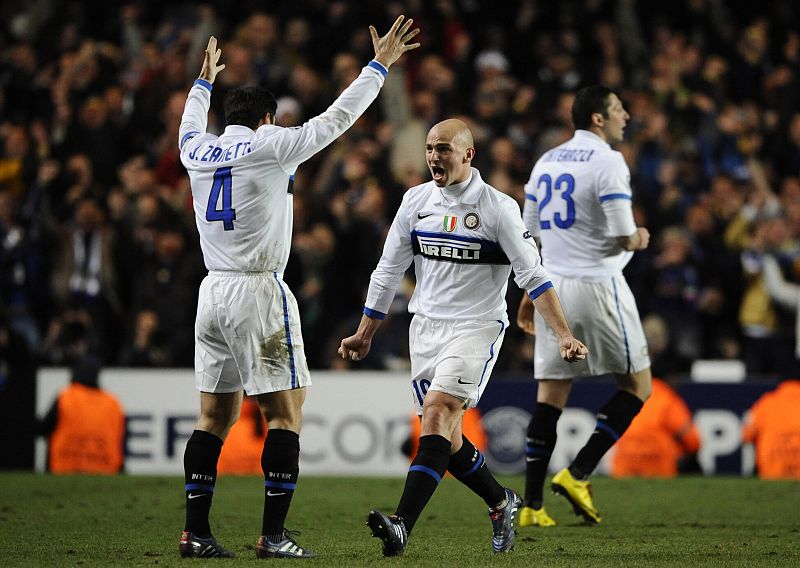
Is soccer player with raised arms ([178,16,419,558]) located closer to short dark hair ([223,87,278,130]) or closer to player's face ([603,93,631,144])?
short dark hair ([223,87,278,130])

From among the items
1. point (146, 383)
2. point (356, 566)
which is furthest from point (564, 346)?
point (146, 383)

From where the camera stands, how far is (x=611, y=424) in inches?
347

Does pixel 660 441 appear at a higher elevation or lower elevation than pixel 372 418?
lower

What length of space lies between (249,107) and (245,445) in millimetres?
6628

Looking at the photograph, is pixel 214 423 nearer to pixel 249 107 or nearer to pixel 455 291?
pixel 455 291

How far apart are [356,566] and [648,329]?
308 inches

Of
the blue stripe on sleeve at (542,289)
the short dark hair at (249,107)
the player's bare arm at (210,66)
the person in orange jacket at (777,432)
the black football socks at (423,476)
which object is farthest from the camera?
the person in orange jacket at (777,432)

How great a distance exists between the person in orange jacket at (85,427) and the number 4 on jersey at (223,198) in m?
6.43

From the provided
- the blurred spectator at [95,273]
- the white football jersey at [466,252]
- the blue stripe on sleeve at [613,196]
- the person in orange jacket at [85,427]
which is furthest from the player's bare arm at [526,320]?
the blurred spectator at [95,273]

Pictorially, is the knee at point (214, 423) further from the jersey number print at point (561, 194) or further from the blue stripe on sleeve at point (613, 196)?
the blue stripe on sleeve at point (613, 196)

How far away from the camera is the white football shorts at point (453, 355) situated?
275 inches

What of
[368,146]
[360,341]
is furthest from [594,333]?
[368,146]

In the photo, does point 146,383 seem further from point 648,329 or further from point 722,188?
point 722,188

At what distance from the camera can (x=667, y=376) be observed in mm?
13109
